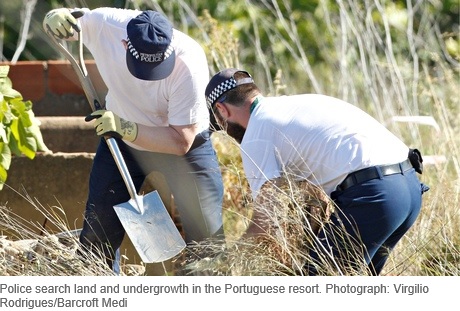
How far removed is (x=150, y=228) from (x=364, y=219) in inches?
44.6

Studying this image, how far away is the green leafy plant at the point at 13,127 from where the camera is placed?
15.0ft

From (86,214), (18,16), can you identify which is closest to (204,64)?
(86,214)

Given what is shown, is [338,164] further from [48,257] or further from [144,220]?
[48,257]

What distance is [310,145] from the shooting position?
3887mm

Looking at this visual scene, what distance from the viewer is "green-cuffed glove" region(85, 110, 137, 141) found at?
4223 mm

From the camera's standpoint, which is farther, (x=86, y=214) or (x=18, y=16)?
(x=18, y=16)

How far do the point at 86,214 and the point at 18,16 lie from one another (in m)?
4.39

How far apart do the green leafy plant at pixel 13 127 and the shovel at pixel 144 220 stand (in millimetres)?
357

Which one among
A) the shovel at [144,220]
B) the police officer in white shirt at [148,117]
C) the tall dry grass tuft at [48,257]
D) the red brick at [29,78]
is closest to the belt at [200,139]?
the police officer in white shirt at [148,117]

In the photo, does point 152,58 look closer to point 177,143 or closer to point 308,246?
point 177,143

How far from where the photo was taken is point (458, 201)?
189 inches

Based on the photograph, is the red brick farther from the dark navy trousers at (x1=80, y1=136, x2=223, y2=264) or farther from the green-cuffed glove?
the green-cuffed glove

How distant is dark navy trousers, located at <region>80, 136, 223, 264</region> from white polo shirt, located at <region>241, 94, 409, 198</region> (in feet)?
2.40

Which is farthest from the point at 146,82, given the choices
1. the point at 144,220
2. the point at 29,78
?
the point at 29,78
